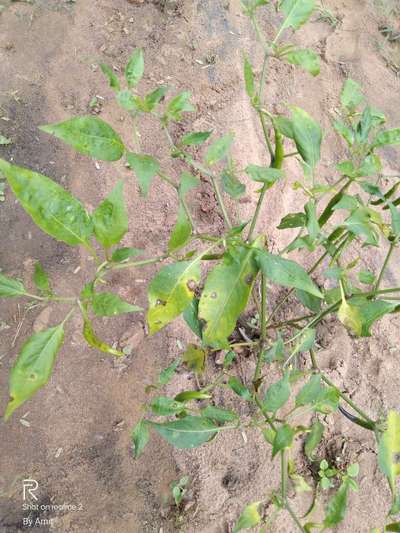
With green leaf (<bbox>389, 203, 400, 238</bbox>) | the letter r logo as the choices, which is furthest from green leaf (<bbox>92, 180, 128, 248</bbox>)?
the letter r logo

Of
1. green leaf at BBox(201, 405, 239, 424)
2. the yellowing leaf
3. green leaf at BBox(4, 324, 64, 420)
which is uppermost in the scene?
the yellowing leaf

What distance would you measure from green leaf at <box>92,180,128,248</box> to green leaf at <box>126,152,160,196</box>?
0.17 feet

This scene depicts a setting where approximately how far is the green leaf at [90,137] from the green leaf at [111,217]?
0.11 metres

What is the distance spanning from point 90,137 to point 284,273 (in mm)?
466

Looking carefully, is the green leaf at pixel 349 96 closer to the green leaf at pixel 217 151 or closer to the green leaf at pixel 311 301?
the green leaf at pixel 217 151

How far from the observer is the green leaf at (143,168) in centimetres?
97

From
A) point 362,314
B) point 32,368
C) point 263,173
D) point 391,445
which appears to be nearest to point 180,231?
point 263,173

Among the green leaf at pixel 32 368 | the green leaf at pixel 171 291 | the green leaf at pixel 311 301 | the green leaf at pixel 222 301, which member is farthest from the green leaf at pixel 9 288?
the green leaf at pixel 311 301

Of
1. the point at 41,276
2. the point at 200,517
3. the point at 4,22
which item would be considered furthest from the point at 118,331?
the point at 4,22

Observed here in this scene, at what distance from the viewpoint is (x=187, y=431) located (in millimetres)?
1185

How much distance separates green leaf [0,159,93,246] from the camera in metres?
0.86

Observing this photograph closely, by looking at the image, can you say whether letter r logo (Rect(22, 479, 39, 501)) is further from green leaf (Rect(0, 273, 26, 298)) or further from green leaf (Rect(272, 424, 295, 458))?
green leaf (Rect(272, 424, 295, 458))

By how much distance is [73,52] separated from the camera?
246cm

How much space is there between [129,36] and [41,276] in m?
1.90
